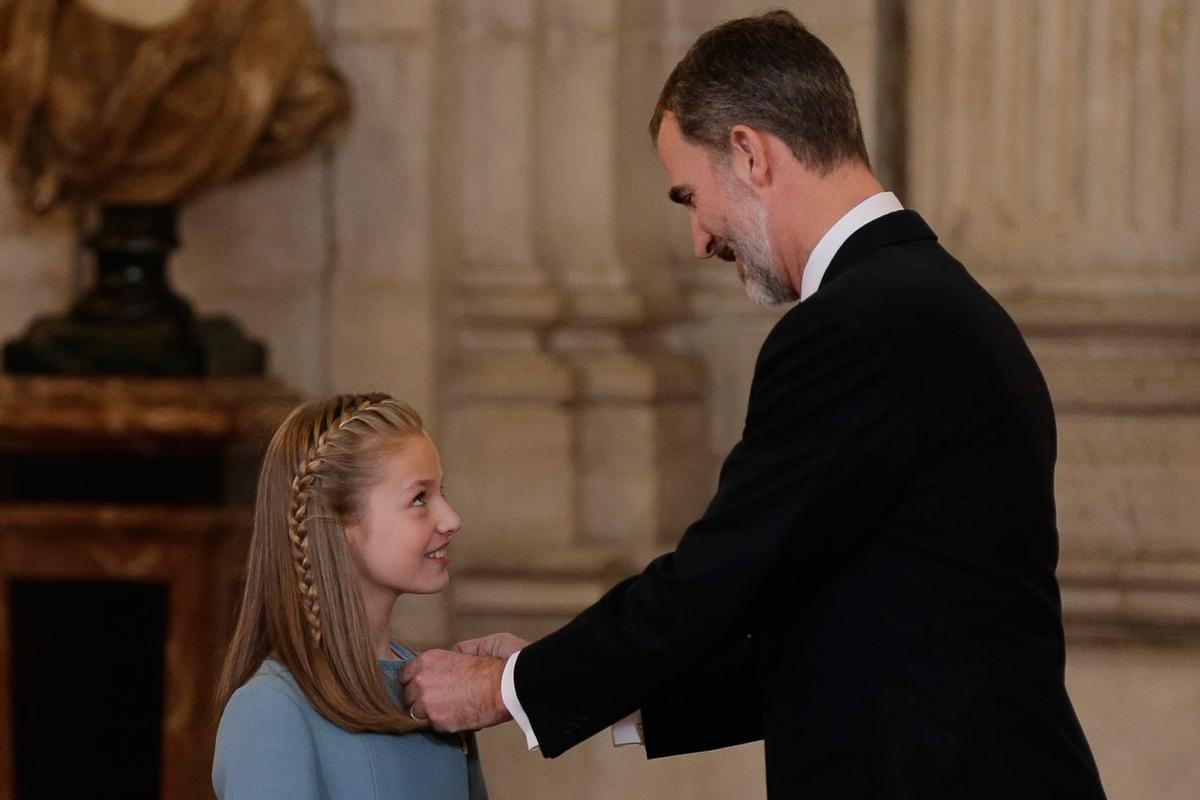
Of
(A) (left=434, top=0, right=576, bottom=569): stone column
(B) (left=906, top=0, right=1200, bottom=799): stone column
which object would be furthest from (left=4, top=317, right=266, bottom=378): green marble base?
(B) (left=906, top=0, right=1200, bottom=799): stone column

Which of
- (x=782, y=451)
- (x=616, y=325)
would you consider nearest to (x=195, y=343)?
(x=616, y=325)

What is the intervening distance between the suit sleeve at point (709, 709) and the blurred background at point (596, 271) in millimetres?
1968

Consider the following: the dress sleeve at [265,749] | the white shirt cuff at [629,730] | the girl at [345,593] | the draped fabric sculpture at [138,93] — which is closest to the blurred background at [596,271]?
the draped fabric sculpture at [138,93]

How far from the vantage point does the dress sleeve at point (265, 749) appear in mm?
2162

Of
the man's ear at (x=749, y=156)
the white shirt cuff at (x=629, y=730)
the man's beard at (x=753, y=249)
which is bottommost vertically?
A: the white shirt cuff at (x=629, y=730)

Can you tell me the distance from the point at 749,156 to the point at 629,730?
2.95 ft

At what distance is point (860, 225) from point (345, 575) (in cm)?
85

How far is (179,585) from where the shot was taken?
4.11 metres

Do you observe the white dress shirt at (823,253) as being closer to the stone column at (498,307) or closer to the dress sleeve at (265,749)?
the dress sleeve at (265,749)

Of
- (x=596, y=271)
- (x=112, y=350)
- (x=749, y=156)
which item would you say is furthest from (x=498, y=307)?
(x=749, y=156)

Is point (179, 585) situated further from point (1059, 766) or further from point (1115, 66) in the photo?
point (1115, 66)

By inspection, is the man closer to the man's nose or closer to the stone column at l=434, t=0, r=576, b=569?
the man's nose

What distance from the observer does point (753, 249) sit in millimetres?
2553

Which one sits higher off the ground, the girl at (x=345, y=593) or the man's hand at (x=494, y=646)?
the girl at (x=345, y=593)
